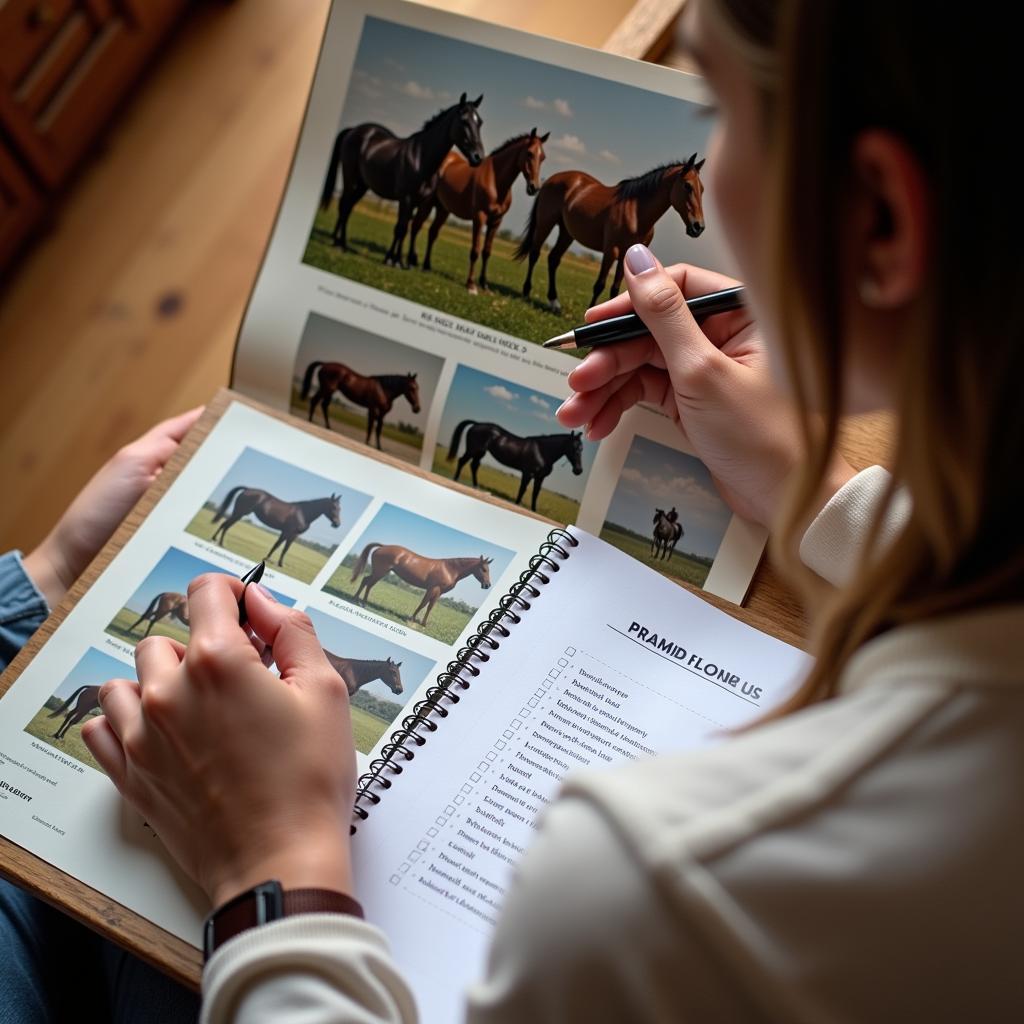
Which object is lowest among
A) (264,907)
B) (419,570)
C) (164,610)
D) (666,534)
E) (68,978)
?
(68,978)

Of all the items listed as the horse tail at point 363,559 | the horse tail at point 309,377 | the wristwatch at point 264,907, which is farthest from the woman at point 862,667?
the horse tail at point 309,377

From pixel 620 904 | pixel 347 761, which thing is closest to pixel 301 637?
pixel 347 761

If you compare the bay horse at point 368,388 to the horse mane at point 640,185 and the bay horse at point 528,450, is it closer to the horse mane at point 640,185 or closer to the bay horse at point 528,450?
the bay horse at point 528,450

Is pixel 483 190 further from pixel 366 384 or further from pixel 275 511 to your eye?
pixel 275 511

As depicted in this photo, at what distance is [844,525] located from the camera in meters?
0.64

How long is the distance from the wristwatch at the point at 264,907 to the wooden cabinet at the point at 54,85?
1015mm

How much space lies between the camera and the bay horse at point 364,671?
632 mm

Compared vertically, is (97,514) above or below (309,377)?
below

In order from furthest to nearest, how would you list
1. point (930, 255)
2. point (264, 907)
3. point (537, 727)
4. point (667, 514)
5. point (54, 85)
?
point (54, 85) → point (667, 514) → point (537, 727) → point (264, 907) → point (930, 255)

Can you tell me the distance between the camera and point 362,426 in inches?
30.9

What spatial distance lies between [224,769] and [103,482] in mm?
415

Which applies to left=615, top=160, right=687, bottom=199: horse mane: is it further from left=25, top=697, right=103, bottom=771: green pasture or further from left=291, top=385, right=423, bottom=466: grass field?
left=25, top=697, right=103, bottom=771: green pasture

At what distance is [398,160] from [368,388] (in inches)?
7.3

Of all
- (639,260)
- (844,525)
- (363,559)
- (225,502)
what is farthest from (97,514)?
(844,525)
